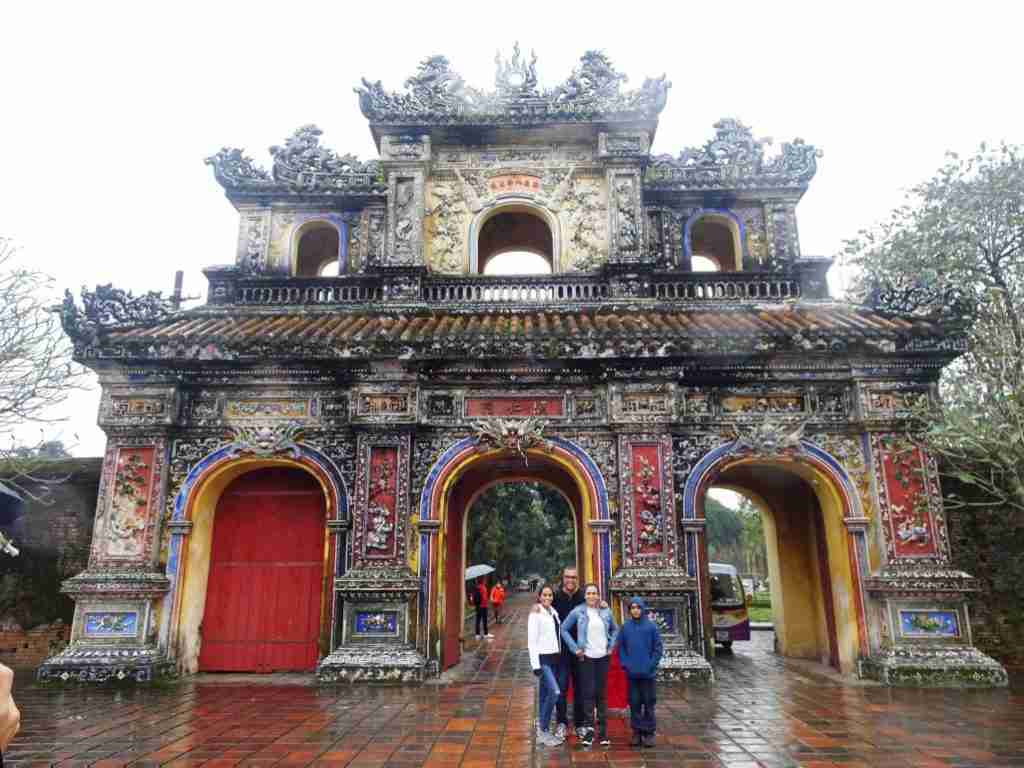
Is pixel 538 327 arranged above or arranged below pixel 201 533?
above

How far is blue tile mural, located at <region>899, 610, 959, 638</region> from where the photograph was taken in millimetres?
9297

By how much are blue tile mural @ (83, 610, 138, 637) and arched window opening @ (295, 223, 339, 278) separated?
21.5 feet

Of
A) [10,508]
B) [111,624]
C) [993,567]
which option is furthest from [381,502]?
[993,567]

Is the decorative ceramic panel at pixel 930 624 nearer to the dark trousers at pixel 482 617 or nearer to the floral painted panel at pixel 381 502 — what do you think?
the floral painted panel at pixel 381 502

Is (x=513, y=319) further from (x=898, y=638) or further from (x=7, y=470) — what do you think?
(x=7, y=470)

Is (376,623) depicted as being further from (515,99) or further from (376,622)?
(515,99)

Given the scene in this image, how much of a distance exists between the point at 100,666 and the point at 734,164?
1302cm

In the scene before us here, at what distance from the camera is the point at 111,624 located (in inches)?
377

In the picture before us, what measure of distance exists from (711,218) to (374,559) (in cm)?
852

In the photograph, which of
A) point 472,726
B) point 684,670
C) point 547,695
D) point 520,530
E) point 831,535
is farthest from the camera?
point 520,530

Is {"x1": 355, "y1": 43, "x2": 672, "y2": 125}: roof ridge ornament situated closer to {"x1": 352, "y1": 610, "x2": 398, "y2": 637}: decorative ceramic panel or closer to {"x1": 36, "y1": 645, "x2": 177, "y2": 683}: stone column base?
{"x1": 352, "y1": 610, "x2": 398, "y2": 637}: decorative ceramic panel

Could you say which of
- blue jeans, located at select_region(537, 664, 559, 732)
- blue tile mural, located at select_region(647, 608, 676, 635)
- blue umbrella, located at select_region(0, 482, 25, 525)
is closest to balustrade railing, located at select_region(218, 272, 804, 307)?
blue umbrella, located at select_region(0, 482, 25, 525)

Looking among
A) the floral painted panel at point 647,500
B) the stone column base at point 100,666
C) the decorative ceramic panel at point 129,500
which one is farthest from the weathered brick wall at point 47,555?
the floral painted panel at point 647,500

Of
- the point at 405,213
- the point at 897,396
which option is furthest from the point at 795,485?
the point at 405,213
